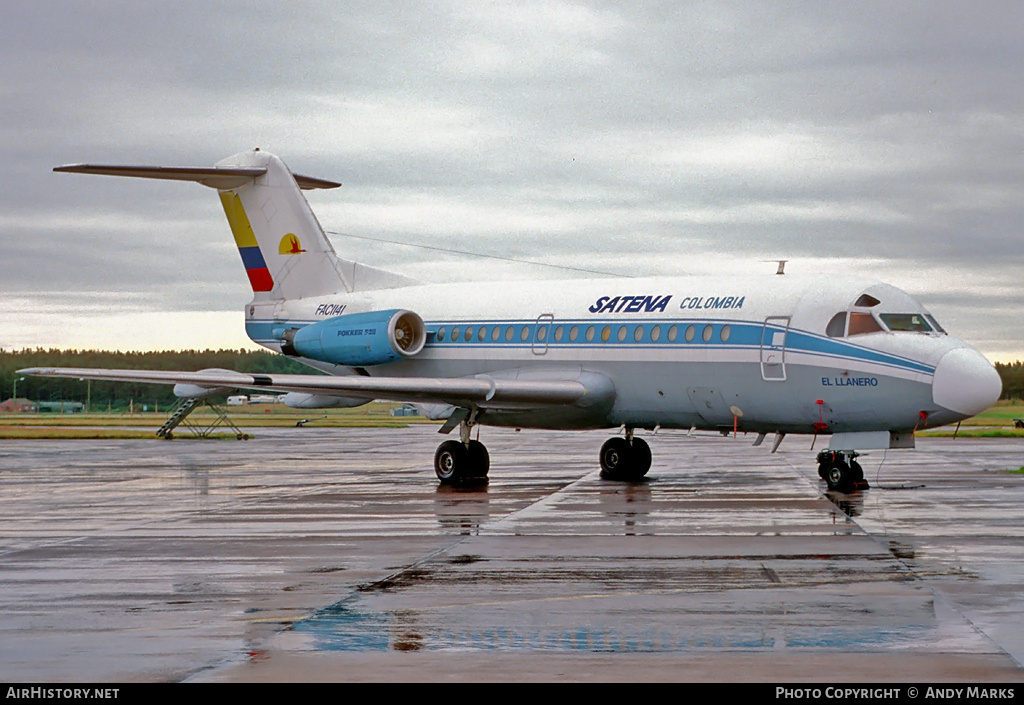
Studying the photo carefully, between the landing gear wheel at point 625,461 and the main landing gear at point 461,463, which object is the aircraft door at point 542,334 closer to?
the main landing gear at point 461,463

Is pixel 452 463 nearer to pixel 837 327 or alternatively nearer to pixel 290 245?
pixel 837 327

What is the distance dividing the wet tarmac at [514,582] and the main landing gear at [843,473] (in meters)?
0.33

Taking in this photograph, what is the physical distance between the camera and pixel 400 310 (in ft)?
92.3

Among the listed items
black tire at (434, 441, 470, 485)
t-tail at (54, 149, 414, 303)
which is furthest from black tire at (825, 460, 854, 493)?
t-tail at (54, 149, 414, 303)

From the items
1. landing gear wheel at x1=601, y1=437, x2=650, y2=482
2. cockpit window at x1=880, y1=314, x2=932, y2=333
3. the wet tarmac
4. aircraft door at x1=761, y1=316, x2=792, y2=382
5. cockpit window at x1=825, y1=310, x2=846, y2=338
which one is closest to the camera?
the wet tarmac

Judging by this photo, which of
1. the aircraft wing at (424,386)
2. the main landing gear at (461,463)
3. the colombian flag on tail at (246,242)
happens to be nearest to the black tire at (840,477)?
the aircraft wing at (424,386)

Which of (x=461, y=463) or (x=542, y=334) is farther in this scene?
(x=542, y=334)

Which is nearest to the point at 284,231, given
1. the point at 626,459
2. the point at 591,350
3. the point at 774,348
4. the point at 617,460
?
the point at 591,350

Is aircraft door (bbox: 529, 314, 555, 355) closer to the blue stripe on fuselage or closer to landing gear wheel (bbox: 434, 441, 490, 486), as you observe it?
the blue stripe on fuselage

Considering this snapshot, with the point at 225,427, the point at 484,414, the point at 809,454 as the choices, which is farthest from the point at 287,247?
the point at 225,427

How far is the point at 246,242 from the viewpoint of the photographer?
3180 centimetres

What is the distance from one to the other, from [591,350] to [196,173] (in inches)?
429

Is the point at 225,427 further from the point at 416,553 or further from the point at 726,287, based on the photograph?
the point at 416,553

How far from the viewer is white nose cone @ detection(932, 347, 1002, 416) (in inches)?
771
